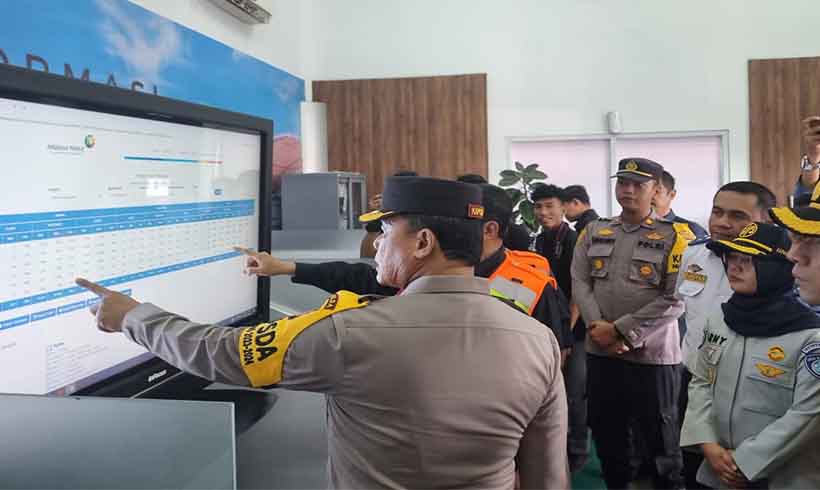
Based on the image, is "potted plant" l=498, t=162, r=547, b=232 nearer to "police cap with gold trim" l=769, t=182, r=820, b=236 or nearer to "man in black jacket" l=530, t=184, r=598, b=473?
"man in black jacket" l=530, t=184, r=598, b=473

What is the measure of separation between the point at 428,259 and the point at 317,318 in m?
0.24

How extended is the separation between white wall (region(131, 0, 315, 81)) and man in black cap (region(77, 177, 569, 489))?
127 inches

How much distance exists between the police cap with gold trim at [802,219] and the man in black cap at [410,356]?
0.71 metres

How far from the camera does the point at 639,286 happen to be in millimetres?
2797

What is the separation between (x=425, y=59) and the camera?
6457 mm

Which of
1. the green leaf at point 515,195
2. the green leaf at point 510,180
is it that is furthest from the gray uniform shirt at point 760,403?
the green leaf at point 510,180

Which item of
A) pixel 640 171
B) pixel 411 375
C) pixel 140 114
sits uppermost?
pixel 640 171

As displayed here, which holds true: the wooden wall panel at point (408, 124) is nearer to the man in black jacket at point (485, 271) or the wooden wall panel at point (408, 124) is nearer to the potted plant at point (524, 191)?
the potted plant at point (524, 191)

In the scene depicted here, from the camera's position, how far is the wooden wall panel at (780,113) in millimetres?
5965

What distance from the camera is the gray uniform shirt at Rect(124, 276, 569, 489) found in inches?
37.9

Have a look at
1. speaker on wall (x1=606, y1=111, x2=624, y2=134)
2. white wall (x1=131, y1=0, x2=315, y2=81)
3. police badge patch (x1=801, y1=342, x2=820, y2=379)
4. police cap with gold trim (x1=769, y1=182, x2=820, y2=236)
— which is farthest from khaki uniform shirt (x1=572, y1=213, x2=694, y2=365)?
speaker on wall (x1=606, y1=111, x2=624, y2=134)

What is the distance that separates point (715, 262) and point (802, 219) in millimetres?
996

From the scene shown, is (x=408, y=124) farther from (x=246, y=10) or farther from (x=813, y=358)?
(x=813, y=358)

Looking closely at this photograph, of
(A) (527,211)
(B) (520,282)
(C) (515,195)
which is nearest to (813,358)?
(B) (520,282)
